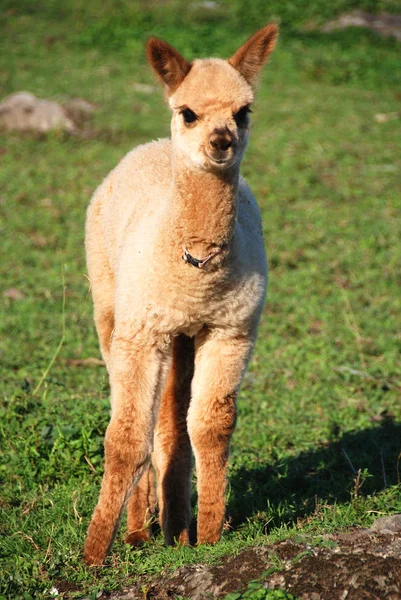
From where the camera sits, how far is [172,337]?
15.2ft

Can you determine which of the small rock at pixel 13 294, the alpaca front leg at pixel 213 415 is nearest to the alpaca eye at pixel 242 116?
the alpaca front leg at pixel 213 415

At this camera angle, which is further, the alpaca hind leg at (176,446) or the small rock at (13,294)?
the small rock at (13,294)

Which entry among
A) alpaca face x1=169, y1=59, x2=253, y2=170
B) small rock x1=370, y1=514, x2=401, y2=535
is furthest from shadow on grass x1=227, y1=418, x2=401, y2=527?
alpaca face x1=169, y1=59, x2=253, y2=170

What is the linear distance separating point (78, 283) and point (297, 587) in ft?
20.6

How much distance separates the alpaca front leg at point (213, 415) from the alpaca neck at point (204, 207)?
55cm

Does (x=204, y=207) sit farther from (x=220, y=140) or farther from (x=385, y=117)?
(x=385, y=117)

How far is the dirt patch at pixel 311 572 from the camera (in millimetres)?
3709

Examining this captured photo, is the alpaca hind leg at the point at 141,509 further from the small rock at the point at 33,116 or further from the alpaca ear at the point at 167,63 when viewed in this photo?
the small rock at the point at 33,116

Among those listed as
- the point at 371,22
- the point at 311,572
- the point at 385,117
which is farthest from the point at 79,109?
the point at 311,572

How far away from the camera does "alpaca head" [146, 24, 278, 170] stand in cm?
420

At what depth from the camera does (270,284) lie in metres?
9.55

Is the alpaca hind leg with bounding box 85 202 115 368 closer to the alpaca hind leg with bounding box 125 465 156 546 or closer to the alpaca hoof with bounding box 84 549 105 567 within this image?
the alpaca hind leg with bounding box 125 465 156 546

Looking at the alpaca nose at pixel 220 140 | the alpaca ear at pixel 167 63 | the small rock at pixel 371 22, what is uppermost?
the alpaca ear at pixel 167 63

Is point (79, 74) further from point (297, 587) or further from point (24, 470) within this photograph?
point (297, 587)
